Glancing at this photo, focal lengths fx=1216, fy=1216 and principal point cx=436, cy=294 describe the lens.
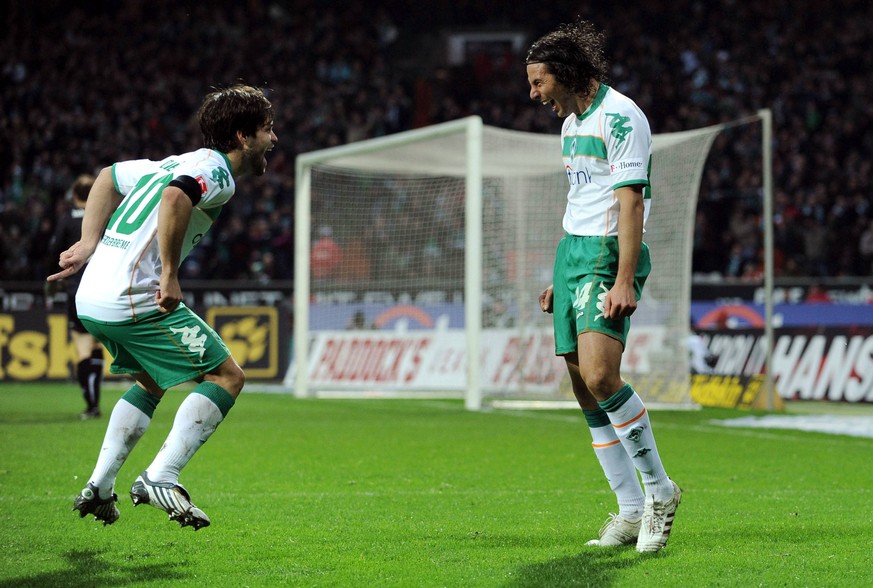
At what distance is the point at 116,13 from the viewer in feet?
98.7

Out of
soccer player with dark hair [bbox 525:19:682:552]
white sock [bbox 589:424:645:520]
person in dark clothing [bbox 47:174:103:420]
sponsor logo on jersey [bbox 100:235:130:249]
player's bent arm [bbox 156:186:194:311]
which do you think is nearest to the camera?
player's bent arm [bbox 156:186:194:311]

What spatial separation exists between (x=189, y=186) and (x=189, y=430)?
938 millimetres

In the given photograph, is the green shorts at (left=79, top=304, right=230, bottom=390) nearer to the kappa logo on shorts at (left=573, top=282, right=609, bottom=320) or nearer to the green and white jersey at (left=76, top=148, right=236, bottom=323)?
the green and white jersey at (left=76, top=148, right=236, bottom=323)

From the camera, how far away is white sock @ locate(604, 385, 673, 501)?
4684mm

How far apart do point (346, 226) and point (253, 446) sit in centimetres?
781

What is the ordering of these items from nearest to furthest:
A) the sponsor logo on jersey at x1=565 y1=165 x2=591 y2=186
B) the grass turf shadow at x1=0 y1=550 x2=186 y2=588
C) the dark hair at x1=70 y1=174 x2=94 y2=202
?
the grass turf shadow at x1=0 y1=550 x2=186 y2=588 → the sponsor logo on jersey at x1=565 y1=165 x2=591 y2=186 → the dark hair at x1=70 y1=174 x2=94 y2=202

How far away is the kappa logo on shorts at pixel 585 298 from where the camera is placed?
462 centimetres

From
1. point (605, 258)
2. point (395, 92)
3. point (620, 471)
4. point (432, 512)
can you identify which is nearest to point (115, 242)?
point (605, 258)

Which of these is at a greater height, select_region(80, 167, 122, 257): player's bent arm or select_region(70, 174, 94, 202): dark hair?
select_region(80, 167, 122, 257): player's bent arm

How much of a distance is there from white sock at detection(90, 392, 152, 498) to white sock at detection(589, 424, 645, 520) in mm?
1847

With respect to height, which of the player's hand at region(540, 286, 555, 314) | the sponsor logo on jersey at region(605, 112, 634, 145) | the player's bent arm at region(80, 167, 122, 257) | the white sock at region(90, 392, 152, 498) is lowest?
the white sock at region(90, 392, 152, 498)

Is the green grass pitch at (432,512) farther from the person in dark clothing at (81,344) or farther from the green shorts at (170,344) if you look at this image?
the person in dark clothing at (81,344)

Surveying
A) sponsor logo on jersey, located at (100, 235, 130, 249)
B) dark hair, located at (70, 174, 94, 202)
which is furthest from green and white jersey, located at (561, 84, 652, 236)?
dark hair, located at (70, 174, 94, 202)

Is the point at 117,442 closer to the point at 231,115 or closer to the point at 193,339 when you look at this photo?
the point at 193,339
